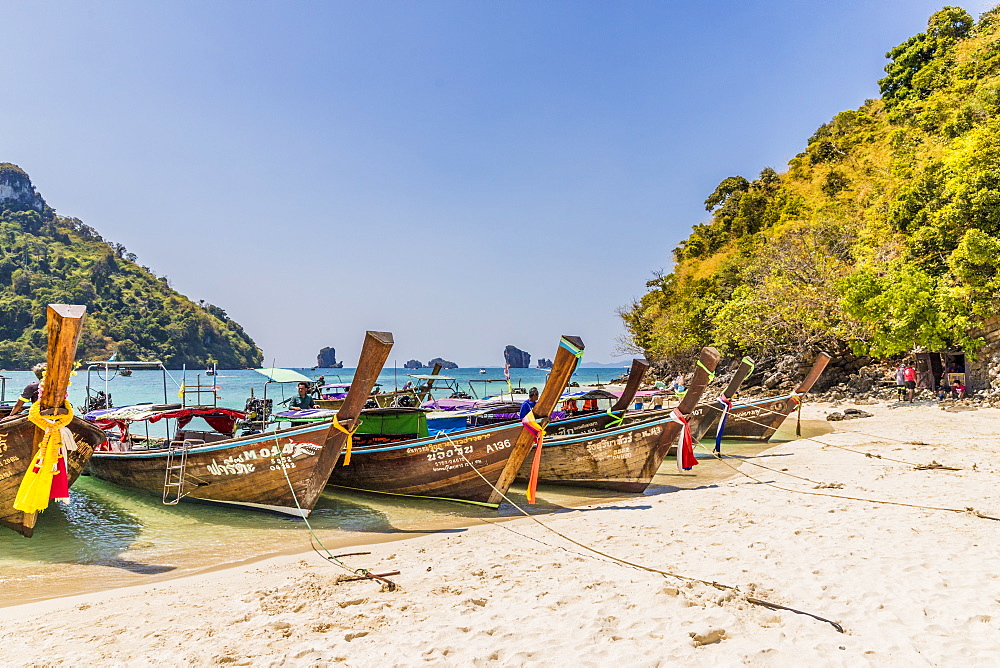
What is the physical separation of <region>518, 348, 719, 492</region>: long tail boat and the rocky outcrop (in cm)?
16127

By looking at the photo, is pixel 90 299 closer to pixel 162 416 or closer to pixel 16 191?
pixel 16 191

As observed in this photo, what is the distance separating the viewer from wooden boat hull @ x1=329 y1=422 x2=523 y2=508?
9008 mm

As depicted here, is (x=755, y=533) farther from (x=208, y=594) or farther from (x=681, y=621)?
(x=208, y=594)

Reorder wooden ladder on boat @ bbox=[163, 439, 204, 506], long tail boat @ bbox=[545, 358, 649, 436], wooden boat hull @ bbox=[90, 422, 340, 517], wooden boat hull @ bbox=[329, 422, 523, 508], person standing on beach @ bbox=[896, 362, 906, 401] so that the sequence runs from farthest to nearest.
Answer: person standing on beach @ bbox=[896, 362, 906, 401], long tail boat @ bbox=[545, 358, 649, 436], wooden ladder on boat @ bbox=[163, 439, 204, 506], wooden boat hull @ bbox=[329, 422, 523, 508], wooden boat hull @ bbox=[90, 422, 340, 517]

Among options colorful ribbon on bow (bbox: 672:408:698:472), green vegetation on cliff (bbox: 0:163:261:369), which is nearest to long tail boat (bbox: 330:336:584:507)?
colorful ribbon on bow (bbox: 672:408:698:472)

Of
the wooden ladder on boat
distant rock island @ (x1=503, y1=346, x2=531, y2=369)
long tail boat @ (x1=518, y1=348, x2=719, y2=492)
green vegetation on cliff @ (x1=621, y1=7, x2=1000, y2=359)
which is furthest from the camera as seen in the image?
distant rock island @ (x1=503, y1=346, x2=531, y2=369)

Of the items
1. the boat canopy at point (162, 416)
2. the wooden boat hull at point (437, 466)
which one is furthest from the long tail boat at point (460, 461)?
the boat canopy at point (162, 416)

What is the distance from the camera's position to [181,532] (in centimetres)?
875

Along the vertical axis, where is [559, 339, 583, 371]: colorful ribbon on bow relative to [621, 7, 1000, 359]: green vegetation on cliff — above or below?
below

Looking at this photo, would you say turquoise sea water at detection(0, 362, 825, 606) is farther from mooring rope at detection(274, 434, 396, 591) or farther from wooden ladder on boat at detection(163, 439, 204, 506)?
wooden ladder on boat at detection(163, 439, 204, 506)

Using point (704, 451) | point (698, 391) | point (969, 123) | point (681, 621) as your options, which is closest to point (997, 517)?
point (698, 391)

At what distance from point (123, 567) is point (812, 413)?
964 inches

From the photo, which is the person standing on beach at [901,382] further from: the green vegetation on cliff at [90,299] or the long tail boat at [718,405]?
the green vegetation on cliff at [90,299]

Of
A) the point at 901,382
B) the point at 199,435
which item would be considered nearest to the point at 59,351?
the point at 199,435
